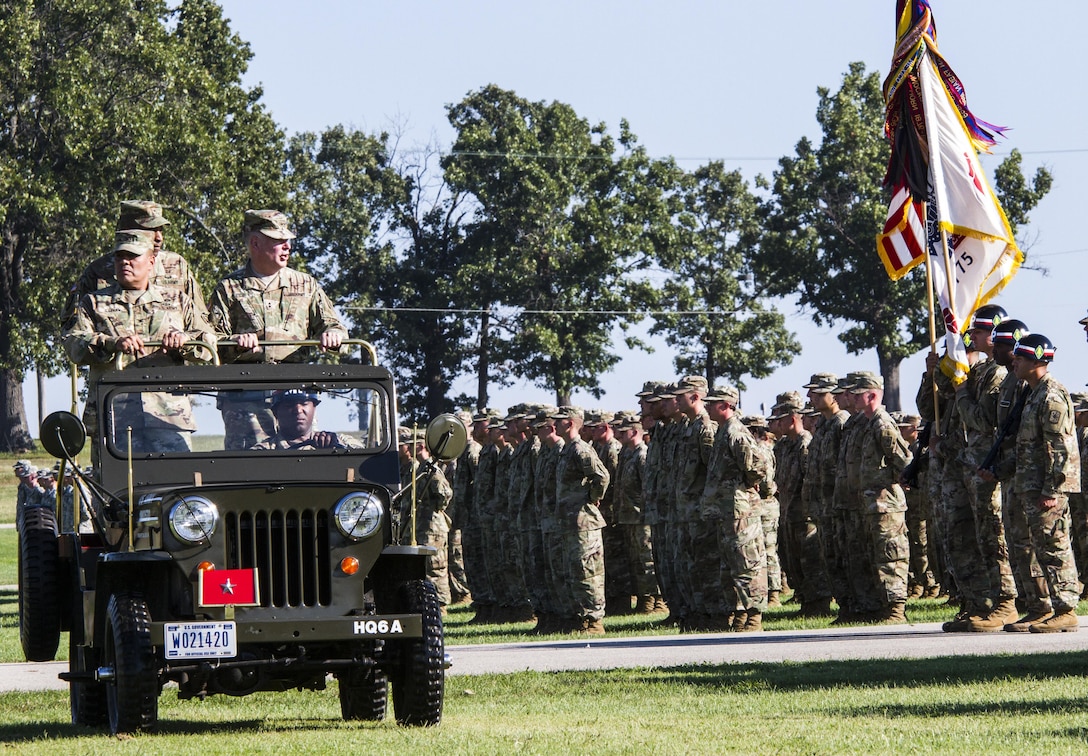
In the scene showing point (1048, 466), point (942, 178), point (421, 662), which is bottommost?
point (421, 662)

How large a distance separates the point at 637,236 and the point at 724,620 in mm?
44750

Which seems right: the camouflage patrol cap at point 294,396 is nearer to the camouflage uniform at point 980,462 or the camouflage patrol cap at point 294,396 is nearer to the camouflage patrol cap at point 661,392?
the camouflage uniform at point 980,462

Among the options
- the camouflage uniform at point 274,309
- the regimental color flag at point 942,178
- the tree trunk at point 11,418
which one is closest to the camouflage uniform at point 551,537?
the regimental color flag at point 942,178

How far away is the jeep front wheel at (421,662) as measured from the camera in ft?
31.4

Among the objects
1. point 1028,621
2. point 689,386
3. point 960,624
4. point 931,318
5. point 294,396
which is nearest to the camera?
point 294,396

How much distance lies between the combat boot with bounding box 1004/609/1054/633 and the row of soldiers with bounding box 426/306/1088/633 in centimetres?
2

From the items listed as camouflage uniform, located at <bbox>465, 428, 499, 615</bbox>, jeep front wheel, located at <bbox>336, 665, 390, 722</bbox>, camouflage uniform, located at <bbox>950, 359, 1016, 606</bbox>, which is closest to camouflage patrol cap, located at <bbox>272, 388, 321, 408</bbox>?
jeep front wheel, located at <bbox>336, 665, 390, 722</bbox>

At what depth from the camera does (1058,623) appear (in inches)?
563

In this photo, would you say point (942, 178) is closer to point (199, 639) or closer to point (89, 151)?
point (199, 639)

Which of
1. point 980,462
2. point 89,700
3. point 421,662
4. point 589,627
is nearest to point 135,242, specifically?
point 89,700

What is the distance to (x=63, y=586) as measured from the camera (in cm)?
1034

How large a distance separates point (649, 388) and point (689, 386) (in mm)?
1020

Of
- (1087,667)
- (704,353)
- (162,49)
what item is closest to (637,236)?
(704,353)

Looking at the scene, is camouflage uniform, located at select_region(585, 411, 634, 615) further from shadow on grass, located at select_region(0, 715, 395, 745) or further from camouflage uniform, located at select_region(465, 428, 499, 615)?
shadow on grass, located at select_region(0, 715, 395, 745)
